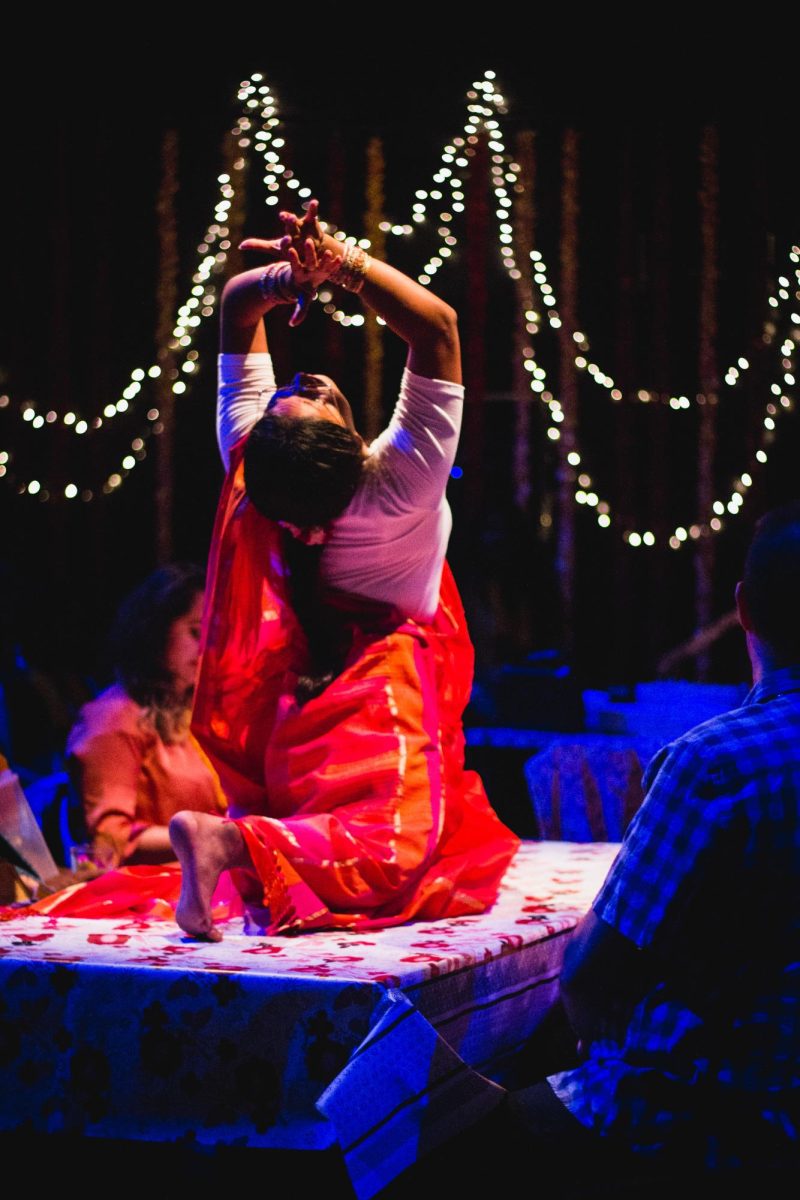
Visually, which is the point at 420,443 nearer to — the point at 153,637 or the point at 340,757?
the point at 340,757

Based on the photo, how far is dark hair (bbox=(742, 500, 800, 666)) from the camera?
1.41 meters

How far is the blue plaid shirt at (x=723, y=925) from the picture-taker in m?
1.34

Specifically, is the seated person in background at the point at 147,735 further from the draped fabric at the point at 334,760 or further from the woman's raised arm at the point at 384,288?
the woman's raised arm at the point at 384,288

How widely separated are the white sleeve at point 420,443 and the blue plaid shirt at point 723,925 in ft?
3.61

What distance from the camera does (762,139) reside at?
19.6 ft

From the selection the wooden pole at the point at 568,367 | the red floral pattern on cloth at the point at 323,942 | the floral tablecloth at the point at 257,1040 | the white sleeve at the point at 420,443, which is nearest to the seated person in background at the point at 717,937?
the floral tablecloth at the point at 257,1040

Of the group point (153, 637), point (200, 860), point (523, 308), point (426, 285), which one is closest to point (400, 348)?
point (426, 285)

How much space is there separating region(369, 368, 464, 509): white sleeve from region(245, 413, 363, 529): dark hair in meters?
0.06

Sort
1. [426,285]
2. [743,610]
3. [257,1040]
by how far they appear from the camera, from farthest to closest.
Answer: [426,285] → [257,1040] → [743,610]

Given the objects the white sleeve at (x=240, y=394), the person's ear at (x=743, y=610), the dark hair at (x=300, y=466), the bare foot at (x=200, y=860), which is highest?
the white sleeve at (x=240, y=394)

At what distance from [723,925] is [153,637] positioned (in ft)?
6.58

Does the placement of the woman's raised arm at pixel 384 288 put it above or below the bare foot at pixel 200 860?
above

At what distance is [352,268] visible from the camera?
233cm

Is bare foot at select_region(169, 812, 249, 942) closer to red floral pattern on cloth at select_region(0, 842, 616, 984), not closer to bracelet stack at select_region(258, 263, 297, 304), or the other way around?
red floral pattern on cloth at select_region(0, 842, 616, 984)
